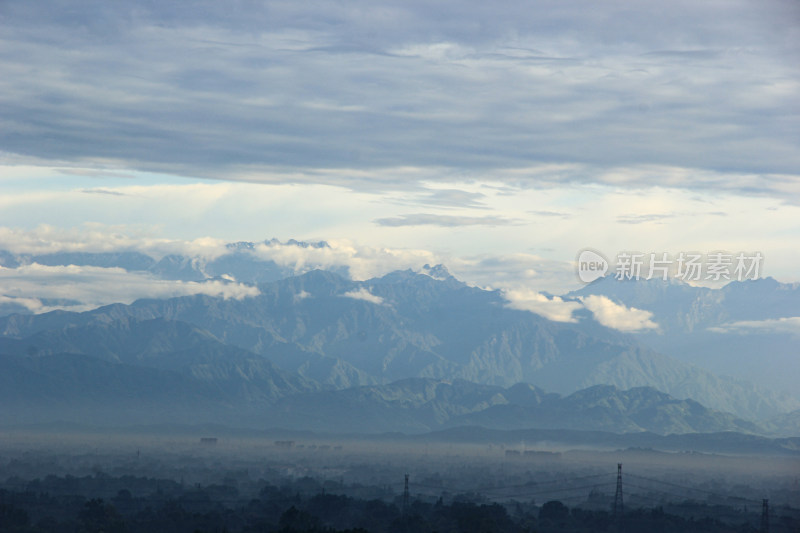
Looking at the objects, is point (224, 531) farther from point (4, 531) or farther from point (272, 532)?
point (4, 531)

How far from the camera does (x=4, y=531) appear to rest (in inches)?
7844

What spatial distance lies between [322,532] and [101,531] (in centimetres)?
4417

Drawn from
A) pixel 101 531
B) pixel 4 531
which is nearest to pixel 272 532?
pixel 101 531

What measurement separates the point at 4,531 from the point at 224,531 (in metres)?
43.4

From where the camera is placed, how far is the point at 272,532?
626ft

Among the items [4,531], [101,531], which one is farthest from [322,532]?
[4,531]

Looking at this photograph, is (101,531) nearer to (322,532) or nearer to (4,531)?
(4,531)

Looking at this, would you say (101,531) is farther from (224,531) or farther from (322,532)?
(322,532)

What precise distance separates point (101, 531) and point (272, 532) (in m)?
34.4

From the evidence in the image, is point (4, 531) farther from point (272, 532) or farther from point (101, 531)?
point (272, 532)

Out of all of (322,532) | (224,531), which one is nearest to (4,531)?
(224,531)

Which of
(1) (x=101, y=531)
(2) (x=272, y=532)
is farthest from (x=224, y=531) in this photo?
(1) (x=101, y=531)

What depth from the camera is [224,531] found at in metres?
192

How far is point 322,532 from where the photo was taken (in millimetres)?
187750
